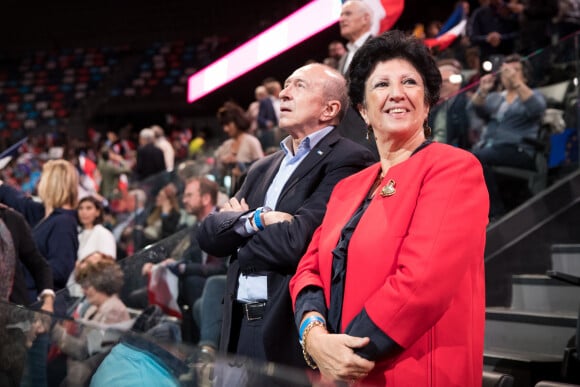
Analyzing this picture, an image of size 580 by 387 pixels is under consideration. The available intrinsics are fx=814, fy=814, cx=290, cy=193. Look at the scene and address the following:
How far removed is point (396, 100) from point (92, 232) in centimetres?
377

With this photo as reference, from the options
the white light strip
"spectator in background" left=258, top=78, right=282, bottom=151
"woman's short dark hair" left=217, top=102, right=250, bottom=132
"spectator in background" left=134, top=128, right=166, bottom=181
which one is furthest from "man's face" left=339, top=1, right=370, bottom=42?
"spectator in background" left=134, top=128, right=166, bottom=181

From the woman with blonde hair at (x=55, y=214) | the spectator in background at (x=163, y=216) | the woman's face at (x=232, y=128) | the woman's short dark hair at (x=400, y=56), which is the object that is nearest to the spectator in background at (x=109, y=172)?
the spectator in background at (x=163, y=216)

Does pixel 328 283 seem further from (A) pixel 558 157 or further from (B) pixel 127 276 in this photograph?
(A) pixel 558 157

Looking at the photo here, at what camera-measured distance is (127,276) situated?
4.74 meters

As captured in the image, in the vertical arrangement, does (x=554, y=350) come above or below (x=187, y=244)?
below

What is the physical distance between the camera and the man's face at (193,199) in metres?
5.76

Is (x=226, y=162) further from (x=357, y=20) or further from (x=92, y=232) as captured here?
(x=357, y=20)

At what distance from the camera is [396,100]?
2330mm

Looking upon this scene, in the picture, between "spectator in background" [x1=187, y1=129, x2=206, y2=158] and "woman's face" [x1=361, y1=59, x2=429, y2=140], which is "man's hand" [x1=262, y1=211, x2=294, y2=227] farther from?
"spectator in background" [x1=187, y1=129, x2=206, y2=158]

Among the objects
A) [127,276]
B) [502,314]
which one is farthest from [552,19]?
[127,276]

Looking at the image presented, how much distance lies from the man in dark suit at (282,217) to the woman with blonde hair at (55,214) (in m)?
2.18

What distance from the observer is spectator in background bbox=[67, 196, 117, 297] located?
5.60 meters

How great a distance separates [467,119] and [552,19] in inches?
124

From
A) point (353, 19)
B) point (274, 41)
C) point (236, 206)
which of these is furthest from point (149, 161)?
point (236, 206)
